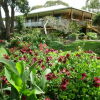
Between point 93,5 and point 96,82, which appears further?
point 93,5

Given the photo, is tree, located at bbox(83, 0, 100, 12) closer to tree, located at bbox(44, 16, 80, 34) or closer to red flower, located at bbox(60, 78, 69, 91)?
tree, located at bbox(44, 16, 80, 34)

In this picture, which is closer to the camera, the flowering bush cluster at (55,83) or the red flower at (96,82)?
the flowering bush cluster at (55,83)

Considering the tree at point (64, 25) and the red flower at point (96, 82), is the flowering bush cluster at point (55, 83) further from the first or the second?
the tree at point (64, 25)

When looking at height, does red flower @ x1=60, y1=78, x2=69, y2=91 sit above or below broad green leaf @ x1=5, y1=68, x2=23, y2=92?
below

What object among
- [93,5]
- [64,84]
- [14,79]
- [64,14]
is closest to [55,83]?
[64,84]

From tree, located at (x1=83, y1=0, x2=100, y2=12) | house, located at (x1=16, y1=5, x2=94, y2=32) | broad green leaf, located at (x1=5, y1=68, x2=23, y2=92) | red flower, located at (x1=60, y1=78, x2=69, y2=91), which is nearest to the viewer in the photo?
broad green leaf, located at (x1=5, y1=68, x2=23, y2=92)

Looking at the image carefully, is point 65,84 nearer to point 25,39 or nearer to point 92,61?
point 92,61

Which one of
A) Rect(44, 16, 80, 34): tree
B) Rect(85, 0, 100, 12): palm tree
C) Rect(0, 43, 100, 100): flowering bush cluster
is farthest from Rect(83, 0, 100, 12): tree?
Rect(0, 43, 100, 100): flowering bush cluster

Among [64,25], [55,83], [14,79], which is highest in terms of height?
[14,79]

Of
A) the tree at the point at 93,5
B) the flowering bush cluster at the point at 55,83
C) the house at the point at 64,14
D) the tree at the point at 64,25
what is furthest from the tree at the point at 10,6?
the tree at the point at 93,5

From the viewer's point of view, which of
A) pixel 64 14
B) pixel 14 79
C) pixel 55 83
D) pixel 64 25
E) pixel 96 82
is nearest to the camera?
pixel 14 79

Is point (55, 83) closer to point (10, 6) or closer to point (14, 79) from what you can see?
point (14, 79)

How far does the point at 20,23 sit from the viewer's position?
30.8 m

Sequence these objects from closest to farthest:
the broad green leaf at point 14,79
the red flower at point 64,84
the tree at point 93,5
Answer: the broad green leaf at point 14,79
the red flower at point 64,84
the tree at point 93,5
